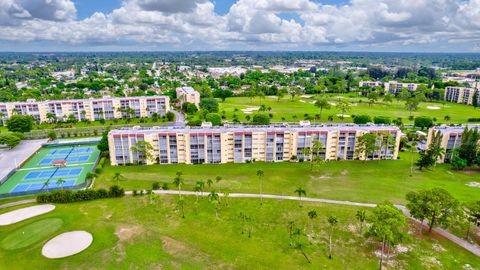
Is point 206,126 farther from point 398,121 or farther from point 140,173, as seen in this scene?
point 398,121

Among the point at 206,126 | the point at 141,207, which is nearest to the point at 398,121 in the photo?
the point at 206,126

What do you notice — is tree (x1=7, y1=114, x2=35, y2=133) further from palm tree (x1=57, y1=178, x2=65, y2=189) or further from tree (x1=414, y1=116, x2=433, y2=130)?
tree (x1=414, y1=116, x2=433, y2=130)

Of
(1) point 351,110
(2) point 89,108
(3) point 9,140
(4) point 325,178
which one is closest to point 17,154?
(3) point 9,140

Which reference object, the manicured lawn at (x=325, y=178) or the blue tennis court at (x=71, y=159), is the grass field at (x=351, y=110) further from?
the blue tennis court at (x=71, y=159)

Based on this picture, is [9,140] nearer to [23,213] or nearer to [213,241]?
[23,213]

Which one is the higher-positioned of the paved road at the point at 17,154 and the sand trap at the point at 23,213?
the paved road at the point at 17,154

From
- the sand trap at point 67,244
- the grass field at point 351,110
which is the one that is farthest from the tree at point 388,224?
the grass field at point 351,110

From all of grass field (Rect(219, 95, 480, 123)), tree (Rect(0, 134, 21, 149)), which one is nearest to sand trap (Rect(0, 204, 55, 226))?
tree (Rect(0, 134, 21, 149))
